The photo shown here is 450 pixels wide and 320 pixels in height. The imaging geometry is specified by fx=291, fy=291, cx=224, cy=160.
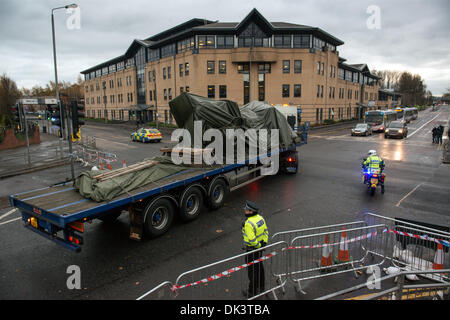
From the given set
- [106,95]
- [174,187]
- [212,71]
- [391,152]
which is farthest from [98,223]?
[106,95]

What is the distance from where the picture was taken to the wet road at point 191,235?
5.48 metres

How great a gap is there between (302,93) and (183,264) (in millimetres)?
41694

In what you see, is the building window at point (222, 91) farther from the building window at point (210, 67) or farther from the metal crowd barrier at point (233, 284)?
the metal crowd barrier at point (233, 284)

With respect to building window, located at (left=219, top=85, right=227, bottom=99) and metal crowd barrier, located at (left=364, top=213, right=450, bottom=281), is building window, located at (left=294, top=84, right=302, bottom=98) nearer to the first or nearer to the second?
building window, located at (left=219, top=85, right=227, bottom=99)

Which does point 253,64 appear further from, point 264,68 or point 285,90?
point 285,90

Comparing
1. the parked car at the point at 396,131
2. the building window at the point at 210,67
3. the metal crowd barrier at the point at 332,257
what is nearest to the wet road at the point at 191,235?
the metal crowd barrier at the point at 332,257

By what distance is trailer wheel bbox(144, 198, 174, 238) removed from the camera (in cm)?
700

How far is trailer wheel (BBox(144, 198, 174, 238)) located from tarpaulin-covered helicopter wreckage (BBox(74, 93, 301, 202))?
0.63 metres

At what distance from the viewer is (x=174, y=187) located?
756 centimetres

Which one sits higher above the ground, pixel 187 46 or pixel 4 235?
pixel 187 46

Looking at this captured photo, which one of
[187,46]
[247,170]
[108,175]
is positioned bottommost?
[247,170]

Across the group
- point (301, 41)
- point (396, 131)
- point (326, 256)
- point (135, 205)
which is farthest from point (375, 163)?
point (301, 41)

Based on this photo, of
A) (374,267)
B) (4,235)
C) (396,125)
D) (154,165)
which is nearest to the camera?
(374,267)
